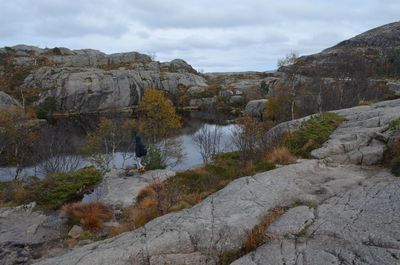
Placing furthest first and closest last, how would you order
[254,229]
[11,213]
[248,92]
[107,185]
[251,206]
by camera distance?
1. [248,92]
2. [107,185]
3. [11,213]
4. [251,206]
5. [254,229]

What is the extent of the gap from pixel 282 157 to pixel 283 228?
652 centimetres

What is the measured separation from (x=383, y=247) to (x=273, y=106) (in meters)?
66.9

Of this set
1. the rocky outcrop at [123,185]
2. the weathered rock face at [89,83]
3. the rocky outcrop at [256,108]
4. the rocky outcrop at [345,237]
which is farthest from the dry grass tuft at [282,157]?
the weathered rock face at [89,83]

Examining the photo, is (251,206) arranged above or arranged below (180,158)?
above

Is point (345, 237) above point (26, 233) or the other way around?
above

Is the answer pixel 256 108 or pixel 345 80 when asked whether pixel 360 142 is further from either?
pixel 256 108

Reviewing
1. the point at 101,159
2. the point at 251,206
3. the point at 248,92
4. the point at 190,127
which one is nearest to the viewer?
the point at 251,206

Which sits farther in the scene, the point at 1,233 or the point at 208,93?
→ the point at 208,93

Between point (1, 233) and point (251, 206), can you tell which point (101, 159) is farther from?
point (251, 206)

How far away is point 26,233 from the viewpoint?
674 inches

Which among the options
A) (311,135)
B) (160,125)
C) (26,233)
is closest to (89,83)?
(160,125)

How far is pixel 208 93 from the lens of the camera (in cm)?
11888

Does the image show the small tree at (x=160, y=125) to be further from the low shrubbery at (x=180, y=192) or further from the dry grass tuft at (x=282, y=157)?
the dry grass tuft at (x=282, y=157)

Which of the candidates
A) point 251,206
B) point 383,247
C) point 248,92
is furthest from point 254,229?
point 248,92
